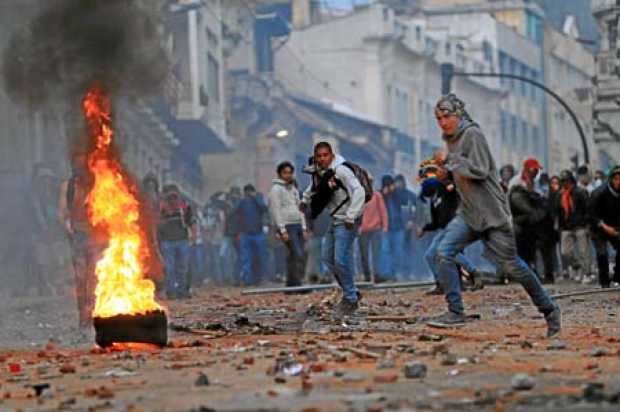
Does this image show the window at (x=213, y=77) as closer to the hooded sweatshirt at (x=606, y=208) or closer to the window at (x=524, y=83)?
the hooded sweatshirt at (x=606, y=208)

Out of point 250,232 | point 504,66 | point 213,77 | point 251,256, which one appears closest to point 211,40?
point 213,77

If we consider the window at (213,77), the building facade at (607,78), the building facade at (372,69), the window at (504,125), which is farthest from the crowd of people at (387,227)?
the window at (504,125)

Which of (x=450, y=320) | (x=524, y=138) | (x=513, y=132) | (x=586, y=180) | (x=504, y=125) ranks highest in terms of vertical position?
(x=504, y=125)

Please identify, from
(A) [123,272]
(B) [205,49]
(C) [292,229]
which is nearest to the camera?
(A) [123,272]

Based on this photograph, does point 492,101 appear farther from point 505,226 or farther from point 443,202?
point 505,226

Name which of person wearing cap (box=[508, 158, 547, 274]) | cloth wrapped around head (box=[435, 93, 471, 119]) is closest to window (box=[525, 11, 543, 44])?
person wearing cap (box=[508, 158, 547, 274])

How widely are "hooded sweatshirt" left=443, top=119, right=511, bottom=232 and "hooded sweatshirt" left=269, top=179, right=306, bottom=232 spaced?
400 inches

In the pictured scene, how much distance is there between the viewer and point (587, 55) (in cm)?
11744

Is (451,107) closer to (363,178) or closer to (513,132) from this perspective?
(363,178)

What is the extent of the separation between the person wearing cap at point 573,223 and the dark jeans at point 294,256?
3.95 metres

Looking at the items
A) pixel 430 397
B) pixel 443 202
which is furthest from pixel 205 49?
pixel 430 397

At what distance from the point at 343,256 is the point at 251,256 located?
47.4 ft

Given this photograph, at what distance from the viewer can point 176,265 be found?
26.5 meters

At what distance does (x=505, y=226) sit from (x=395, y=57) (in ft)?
237
